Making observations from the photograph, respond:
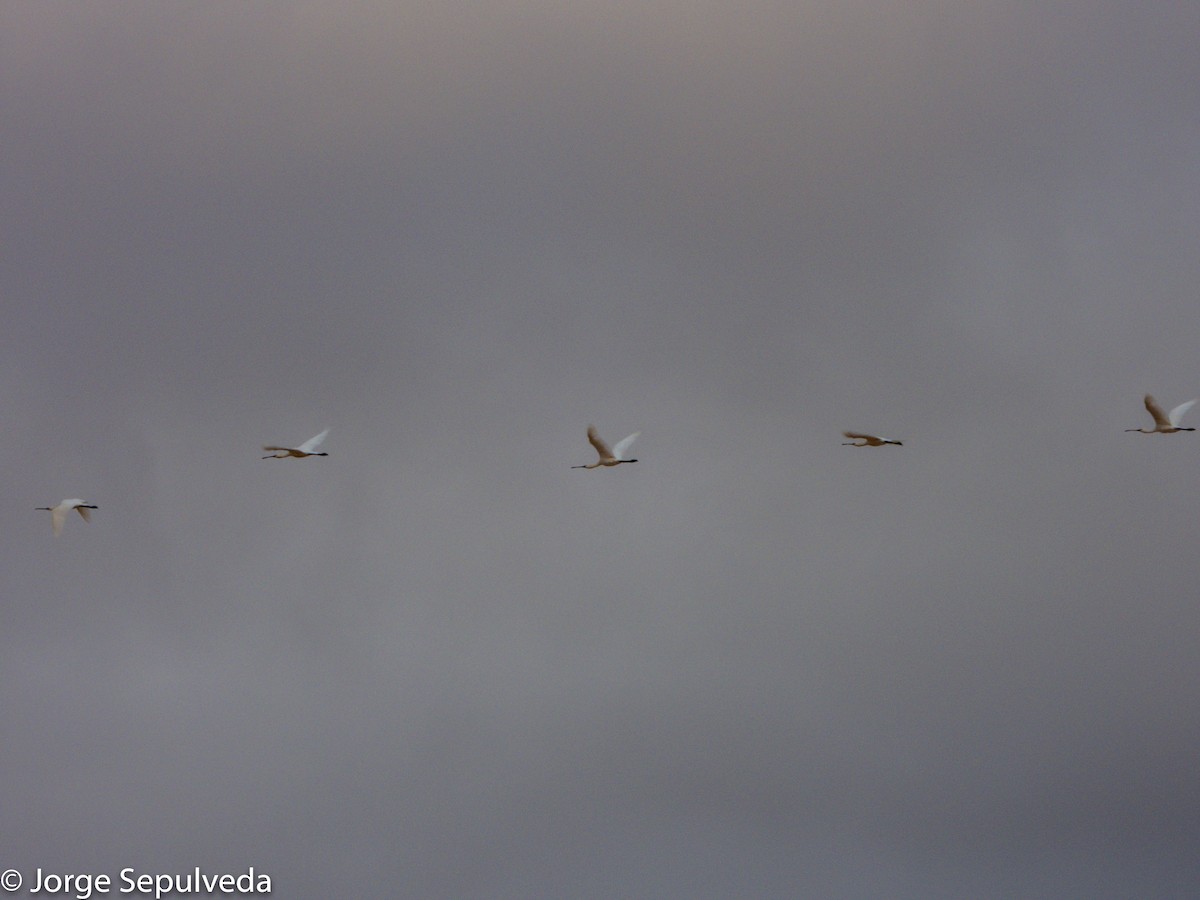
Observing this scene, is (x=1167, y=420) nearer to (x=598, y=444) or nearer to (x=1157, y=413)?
(x=1157, y=413)

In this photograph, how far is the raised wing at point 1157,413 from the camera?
303ft

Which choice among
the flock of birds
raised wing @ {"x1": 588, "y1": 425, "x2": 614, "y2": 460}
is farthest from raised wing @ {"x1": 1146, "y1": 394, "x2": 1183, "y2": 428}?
raised wing @ {"x1": 588, "y1": 425, "x2": 614, "y2": 460}

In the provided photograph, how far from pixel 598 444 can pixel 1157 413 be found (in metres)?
29.1

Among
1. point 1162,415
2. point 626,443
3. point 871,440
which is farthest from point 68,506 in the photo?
point 1162,415

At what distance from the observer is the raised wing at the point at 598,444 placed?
90500 millimetres

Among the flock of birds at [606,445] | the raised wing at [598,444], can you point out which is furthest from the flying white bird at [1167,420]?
the raised wing at [598,444]

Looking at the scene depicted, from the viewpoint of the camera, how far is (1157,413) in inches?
3730

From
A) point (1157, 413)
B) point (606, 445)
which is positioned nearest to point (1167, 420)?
point (1157, 413)

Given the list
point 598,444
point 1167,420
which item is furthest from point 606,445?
point 1167,420

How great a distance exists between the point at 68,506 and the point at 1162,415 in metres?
56.1

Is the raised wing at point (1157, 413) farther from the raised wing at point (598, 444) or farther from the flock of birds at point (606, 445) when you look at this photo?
the raised wing at point (598, 444)

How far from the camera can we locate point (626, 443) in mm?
96375

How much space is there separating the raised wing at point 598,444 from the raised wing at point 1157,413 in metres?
27.4

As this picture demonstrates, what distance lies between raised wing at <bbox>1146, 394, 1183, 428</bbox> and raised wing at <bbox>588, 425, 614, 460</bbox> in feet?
89.9
